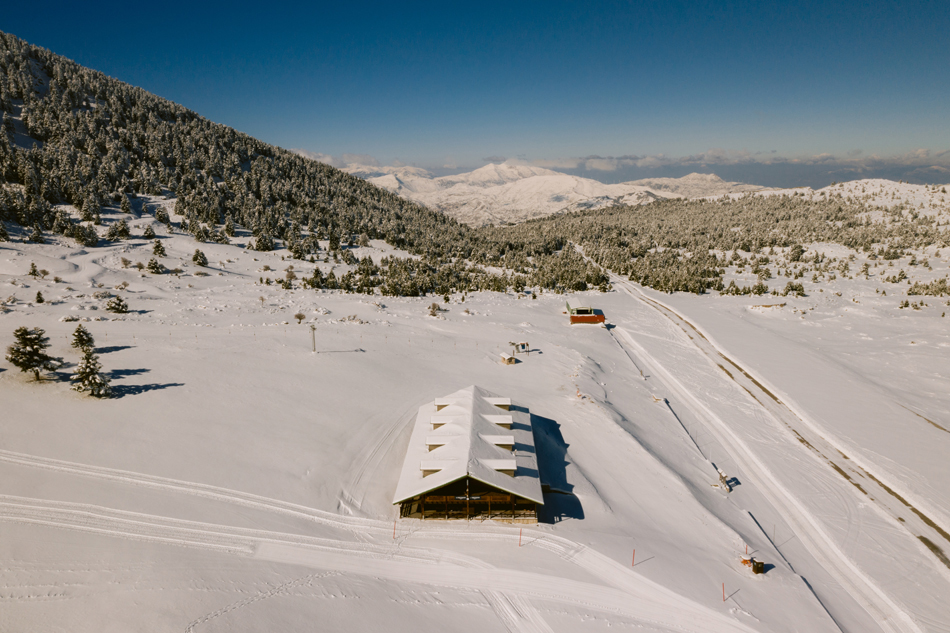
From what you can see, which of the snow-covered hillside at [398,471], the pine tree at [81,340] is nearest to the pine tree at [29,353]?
the snow-covered hillside at [398,471]

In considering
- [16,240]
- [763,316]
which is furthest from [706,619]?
[16,240]

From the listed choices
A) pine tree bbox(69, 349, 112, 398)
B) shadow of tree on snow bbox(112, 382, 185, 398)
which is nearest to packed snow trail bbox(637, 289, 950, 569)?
shadow of tree on snow bbox(112, 382, 185, 398)

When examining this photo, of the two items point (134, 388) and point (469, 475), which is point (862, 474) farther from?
point (134, 388)

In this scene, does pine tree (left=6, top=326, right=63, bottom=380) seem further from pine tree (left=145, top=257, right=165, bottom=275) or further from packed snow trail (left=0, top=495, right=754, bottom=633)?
pine tree (left=145, top=257, right=165, bottom=275)

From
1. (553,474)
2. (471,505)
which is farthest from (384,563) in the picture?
(553,474)

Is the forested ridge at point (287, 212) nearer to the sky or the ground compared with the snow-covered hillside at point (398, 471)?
nearer to the sky

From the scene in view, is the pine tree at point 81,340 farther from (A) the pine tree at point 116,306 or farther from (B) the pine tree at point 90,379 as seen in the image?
(A) the pine tree at point 116,306

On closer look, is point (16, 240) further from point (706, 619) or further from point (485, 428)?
point (706, 619)
